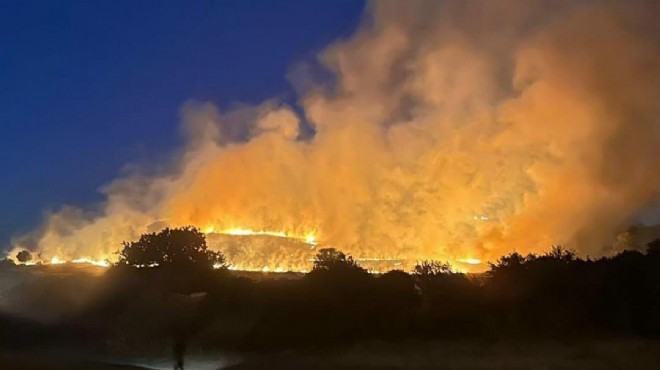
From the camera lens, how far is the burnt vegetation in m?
32.8

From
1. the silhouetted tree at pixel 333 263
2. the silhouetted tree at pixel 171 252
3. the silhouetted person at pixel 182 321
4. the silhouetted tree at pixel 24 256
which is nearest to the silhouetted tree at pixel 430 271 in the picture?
the silhouetted tree at pixel 333 263

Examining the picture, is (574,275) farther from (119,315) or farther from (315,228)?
(315,228)

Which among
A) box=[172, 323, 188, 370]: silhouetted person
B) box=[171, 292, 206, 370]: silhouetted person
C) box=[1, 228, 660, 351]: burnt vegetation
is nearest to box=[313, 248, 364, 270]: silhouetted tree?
box=[1, 228, 660, 351]: burnt vegetation

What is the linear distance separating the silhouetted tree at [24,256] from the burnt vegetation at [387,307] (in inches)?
1920

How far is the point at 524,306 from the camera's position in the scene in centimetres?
3503

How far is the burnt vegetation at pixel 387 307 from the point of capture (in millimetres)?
32844

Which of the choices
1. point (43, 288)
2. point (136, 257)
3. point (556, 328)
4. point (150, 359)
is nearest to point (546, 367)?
point (556, 328)

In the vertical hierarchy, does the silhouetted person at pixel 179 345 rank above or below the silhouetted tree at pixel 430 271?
below

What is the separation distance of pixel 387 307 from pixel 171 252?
21099mm

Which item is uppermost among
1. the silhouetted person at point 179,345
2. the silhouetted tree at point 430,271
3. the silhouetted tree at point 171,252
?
the silhouetted tree at point 171,252

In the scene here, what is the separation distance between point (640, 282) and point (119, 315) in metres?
28.2

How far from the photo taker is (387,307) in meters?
35.9

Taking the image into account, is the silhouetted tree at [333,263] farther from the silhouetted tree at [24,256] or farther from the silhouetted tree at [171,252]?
the silhouetted tree at [24,256]

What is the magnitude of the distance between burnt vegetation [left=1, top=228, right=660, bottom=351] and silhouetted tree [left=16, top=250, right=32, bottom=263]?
48.8m
